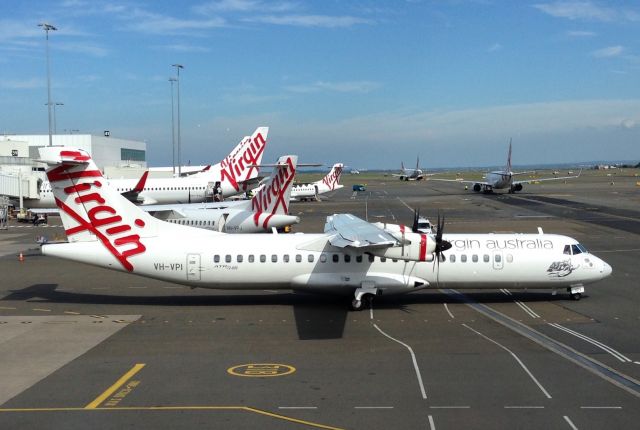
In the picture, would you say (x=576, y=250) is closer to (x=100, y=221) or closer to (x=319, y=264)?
(x=319, y=264)

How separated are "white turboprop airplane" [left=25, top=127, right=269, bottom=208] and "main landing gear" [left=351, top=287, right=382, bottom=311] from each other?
40.9 metres

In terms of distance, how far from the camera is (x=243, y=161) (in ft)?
213

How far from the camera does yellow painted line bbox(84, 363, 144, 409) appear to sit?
46.7 feet

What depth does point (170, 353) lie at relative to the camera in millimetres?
18703

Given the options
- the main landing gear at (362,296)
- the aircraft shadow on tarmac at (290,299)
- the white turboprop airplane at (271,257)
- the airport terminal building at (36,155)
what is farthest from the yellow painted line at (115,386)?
the airport terminal building at (36,155)

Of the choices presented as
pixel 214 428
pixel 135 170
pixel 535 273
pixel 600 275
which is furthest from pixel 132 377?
pixel 135 170

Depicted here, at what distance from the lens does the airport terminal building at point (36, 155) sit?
65062mm

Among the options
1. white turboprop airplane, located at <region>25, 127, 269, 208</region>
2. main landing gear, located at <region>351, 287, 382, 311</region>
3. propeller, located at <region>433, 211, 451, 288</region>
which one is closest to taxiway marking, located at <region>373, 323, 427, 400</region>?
main landing gear, located at <region>351, 287, 382, 311</region>

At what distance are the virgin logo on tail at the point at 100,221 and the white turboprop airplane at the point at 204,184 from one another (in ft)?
129

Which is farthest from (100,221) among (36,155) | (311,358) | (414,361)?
(36,155)

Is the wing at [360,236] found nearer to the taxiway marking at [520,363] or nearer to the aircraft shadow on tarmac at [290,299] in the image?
the aircraft shadow on tarmac at [290,299]

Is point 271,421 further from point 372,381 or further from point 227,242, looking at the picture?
point 227,242

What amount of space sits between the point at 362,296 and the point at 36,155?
4144 inches

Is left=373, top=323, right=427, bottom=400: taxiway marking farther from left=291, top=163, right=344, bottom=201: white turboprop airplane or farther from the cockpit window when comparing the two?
left=291, top=163, right=344, bottom=201: white turboprop airplane
